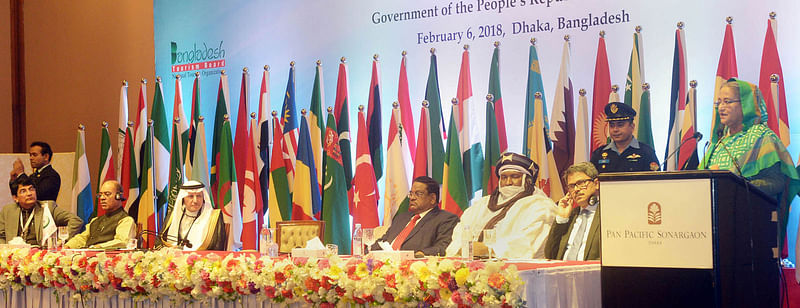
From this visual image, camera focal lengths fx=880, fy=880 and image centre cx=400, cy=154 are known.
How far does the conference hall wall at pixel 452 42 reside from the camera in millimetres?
6121

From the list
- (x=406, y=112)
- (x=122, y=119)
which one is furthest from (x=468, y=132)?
(x=122, y=119)

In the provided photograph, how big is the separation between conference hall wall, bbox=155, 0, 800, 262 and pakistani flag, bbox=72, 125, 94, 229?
2.74 feet

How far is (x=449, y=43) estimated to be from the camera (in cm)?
723

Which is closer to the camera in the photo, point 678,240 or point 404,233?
point 678,240

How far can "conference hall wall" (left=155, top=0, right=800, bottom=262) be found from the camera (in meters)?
6.12

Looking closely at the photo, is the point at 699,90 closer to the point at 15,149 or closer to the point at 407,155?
the point at 407,155

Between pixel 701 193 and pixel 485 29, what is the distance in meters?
4.52

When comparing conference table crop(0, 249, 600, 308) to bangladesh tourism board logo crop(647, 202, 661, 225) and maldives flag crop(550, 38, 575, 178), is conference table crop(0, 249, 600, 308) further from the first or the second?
maldives flag crop(550, 38, 575, 178)

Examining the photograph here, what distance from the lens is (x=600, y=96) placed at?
629cm

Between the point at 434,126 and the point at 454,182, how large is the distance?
50 centimetres

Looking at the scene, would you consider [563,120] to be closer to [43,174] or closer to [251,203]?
[251,203]

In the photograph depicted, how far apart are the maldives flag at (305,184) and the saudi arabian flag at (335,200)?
0.72 feet

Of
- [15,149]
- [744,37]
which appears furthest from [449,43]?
[15,149]

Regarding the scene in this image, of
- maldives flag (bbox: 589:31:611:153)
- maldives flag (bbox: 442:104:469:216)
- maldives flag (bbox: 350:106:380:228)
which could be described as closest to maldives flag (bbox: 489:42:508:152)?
maldives flag (bbox: 442:104:469:216)
